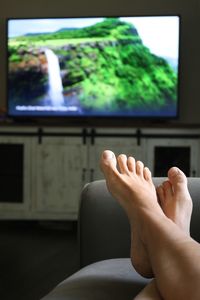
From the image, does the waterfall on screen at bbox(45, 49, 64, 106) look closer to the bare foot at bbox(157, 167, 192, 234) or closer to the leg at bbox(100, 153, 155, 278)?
the bare foot at bbox(157, 167, 192, 234)

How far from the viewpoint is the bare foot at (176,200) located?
1.06 m

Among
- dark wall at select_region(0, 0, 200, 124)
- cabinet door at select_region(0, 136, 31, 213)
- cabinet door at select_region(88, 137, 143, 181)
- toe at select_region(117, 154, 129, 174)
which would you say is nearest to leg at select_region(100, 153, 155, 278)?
toe at select_region(117, 154, 129, 174)

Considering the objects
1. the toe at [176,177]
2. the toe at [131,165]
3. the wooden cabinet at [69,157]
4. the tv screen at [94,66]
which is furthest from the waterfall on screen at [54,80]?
the toe at [176,177]

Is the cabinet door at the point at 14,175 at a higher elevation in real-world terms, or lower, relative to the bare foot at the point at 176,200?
lower

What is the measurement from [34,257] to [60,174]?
735 mm

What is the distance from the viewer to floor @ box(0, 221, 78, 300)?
208cm

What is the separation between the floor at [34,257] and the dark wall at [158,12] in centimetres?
114

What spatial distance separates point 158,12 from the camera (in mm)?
3355

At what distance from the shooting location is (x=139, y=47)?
10.3ft

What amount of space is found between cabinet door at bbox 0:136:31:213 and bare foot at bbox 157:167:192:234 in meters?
2.00

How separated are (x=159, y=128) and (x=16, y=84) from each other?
3.65 ft

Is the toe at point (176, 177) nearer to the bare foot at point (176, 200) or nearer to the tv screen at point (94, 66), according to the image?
the bare foot at point (176, 200)

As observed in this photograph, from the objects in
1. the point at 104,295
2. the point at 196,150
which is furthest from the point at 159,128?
the point at 104,295

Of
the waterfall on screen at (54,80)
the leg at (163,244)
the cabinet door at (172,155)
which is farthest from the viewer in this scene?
the waterfall on screen at (54,80)
